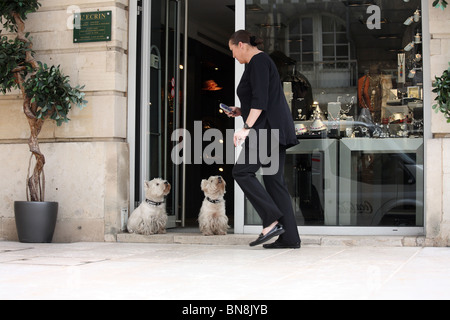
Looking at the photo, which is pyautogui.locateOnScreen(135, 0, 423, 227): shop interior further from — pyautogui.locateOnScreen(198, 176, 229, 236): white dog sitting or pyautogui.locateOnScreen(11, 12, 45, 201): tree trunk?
pyautogui.locateOnScreen(11, 12, 45, 201): tree trunk

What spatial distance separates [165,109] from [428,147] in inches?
126

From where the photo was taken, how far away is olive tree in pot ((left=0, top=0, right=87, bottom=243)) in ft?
23.1

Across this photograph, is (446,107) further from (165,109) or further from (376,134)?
(165,109)

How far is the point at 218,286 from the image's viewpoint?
13.5ft

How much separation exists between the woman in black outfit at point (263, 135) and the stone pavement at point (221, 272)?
11.3 inches

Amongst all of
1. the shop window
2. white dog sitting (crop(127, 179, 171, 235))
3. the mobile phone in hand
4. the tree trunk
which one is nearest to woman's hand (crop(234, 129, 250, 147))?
the mobile phone in hand

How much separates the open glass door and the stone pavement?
4.92 ft

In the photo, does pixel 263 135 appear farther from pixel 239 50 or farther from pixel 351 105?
pixel 351 105

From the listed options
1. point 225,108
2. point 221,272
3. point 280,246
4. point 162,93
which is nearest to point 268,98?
point 225,108

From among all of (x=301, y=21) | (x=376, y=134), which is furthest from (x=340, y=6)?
(x=376, y=134)

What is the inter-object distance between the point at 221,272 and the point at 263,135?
5.46ft

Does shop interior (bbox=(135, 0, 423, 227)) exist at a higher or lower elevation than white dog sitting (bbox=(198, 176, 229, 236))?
higher

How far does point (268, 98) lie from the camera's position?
237 inches

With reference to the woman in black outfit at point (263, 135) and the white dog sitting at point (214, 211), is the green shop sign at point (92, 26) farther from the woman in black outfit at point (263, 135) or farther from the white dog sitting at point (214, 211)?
the white dog sitting at point (214, 211)
